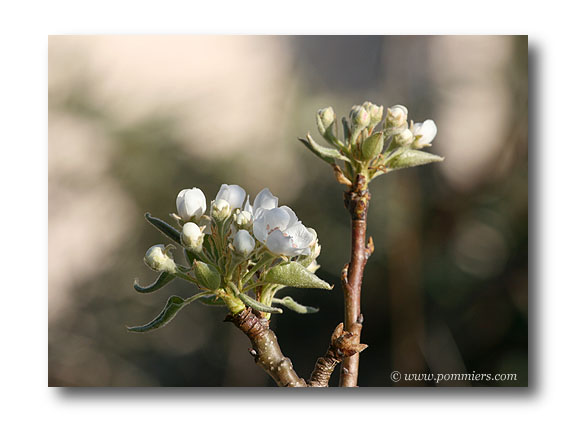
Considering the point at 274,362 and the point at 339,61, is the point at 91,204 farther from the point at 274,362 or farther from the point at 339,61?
the point at 274,362

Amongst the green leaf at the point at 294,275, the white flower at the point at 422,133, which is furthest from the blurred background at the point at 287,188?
the green leaf at the point at 294,275

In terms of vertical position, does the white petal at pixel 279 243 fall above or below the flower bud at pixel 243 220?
below

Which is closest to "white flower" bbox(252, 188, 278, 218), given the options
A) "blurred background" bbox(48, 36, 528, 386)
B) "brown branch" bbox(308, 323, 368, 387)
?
"brown branch" bbox(308, 323, 368, 387)

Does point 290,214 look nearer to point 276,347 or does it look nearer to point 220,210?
point 220,210

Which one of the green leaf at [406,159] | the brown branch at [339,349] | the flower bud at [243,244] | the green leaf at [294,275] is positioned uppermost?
the green leaf at [406,159]

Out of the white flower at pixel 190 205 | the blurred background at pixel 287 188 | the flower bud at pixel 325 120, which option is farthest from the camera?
the blurred background at pixel 287 188

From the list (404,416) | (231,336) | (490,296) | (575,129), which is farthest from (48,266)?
(575,129)

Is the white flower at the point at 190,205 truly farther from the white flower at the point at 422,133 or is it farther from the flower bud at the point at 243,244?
the white flower at the point at 422,133
